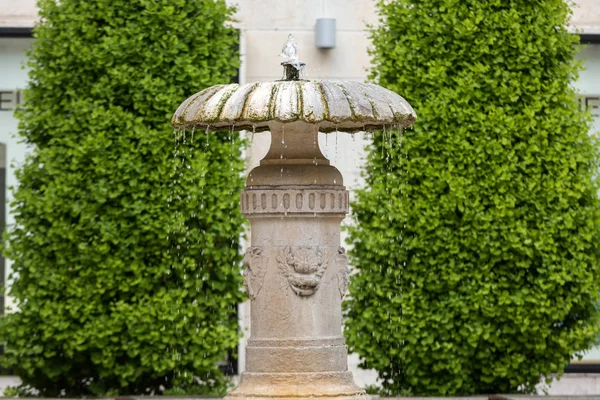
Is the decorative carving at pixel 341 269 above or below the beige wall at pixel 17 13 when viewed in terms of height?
below

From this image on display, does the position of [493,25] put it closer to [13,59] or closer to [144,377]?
[144,377]

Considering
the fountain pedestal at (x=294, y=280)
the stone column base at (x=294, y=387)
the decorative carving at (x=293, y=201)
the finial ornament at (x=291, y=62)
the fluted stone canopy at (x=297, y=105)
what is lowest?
the stone column base at (x=294, y=387)

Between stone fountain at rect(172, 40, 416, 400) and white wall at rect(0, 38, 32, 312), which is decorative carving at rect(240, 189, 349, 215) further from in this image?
white wall at rect(0, 38, 32, 312)

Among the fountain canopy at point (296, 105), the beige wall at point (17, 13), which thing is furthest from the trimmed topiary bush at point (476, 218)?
the beige wall at point (17, 13)

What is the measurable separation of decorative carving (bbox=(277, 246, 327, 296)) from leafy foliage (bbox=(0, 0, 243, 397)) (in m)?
2.62

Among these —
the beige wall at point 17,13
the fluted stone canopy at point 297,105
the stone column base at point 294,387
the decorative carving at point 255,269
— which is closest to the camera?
the fluted stone canopy at point 297,105

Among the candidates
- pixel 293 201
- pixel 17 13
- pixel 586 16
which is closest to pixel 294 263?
pixel 293 201

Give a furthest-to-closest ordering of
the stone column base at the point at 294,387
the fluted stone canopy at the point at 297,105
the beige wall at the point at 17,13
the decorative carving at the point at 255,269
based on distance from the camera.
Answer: the beige wall at the point at 17,13 < the decorative carving at the point at 255,269 < the stone column base at the point at 294,387 < the fluted stone canopy at the point at 297,105

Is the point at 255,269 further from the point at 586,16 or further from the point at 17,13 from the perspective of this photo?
the point at 586,16

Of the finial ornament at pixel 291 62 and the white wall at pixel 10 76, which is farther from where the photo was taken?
Result: the white wall at pixel 10 76

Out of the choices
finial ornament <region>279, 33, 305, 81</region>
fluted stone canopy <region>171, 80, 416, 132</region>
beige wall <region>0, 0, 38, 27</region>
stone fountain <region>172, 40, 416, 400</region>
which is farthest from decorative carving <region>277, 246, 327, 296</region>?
beige wall <region>0, 0, 38, 27</region>

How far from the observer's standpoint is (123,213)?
34.7 feet

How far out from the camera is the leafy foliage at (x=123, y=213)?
415 inches

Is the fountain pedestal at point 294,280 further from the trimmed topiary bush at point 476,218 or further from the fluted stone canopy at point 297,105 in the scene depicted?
the trimmed topiary bush at point 476,218
